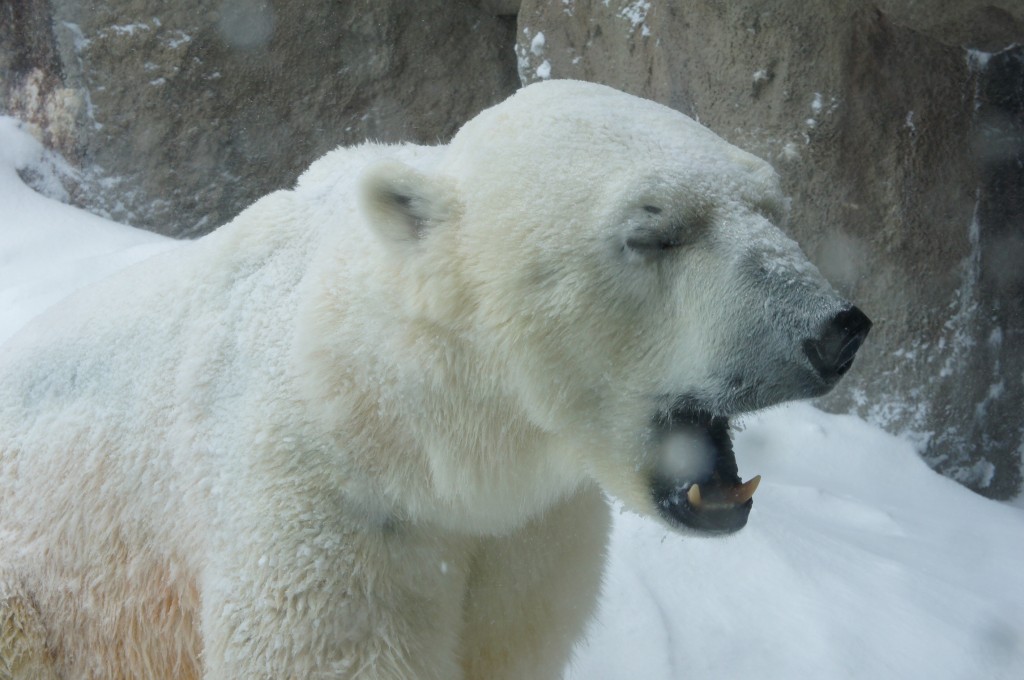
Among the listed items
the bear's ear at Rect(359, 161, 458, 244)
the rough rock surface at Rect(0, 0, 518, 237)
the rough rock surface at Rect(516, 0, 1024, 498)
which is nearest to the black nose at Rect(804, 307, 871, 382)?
the bear's ear at Rect(359, 161, 458, 244)

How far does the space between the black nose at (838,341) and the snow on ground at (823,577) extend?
110 centimetres

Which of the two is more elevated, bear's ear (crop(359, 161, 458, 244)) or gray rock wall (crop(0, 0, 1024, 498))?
bear's ear (crop(359, 161, 458, 244))

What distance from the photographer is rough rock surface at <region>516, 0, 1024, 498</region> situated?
390cm

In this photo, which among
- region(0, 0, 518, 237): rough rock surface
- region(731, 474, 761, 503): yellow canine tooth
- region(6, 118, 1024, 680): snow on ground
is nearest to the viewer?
region(731, 474, 761, 503): yellow canine tooth

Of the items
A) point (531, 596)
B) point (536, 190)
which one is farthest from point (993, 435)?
point (536, 190)

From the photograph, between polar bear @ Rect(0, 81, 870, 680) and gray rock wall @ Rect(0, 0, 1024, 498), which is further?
gray rock wall @ Rect(0, 0, 1024, 498)

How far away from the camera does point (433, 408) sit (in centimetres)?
177

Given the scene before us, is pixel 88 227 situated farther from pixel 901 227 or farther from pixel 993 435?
pixel 993 435

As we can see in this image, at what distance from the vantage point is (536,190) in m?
1.68

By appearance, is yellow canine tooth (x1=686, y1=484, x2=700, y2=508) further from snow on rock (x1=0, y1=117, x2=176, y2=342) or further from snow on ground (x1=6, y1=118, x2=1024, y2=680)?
snow on rock (x1=0, y1=117, x2=176, y2=342)

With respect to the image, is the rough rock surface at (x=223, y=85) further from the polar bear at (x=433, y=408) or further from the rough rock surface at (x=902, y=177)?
the polar bear at (x=433, y=408)

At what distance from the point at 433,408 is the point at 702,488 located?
48 cm

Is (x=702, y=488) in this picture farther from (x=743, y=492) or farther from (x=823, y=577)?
(x=823, y=577)

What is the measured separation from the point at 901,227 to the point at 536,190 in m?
2.74
